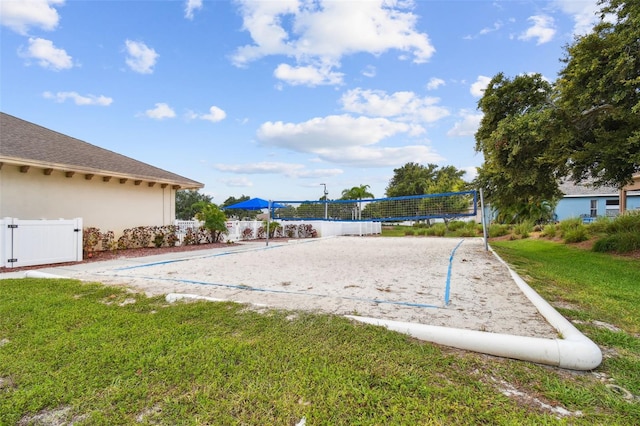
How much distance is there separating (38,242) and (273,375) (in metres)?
7.60

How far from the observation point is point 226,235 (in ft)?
44.8

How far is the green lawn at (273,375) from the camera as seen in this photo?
1682 mm

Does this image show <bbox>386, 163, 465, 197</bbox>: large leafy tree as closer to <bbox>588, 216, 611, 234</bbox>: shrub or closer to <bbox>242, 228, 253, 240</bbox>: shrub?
<bbox>588, 216, 611, 234</bbox>: shrub

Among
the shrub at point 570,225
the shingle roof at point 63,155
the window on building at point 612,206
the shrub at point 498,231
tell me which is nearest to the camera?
→ the shingle roof at point 63,155

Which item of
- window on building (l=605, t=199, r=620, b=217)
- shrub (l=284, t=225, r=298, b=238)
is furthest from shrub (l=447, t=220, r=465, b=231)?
window on building (l=605, t=199, r=620, b=217)

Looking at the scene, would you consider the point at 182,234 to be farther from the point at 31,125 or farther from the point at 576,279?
the point at 576,279

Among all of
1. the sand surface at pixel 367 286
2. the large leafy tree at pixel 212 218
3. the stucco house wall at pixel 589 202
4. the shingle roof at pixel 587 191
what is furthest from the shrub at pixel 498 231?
the large leafy tree at pixel 212 218

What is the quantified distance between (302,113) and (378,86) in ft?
12.8

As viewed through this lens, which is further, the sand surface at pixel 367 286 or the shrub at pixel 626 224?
the shrub at pixel 626 224

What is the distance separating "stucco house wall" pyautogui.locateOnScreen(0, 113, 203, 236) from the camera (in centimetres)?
794

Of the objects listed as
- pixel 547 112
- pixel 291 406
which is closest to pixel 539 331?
pixel 291 406

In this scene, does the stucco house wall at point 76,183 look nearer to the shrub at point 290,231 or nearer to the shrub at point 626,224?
the shrub at point 290,231

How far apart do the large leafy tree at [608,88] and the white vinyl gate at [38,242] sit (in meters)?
11.7

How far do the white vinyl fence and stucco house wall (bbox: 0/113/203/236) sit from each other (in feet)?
2.85
